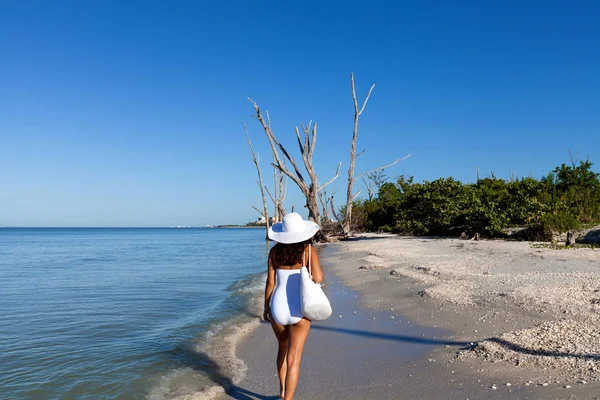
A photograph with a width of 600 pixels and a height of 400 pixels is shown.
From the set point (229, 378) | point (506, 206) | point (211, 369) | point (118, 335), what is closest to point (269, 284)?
point (229, 378)

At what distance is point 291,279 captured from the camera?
12.3 ft

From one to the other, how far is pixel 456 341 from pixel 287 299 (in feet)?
8.51

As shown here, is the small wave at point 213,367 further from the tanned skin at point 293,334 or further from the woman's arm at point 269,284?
the woman's arm at point 269,284

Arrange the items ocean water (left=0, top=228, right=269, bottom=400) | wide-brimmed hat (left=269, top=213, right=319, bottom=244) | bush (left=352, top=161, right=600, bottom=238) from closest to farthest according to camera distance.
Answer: wide-brimmed hat (left=269, top=213, right=319, bottom=244)
ocean water (left=0, top=228, right=269, bottom=400)
bush (left=352, top=161, right=600, bottom=238)

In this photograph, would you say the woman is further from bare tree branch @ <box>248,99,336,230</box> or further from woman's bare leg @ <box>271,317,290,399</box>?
bare tree branch @ <box>248,99,336,230</box>

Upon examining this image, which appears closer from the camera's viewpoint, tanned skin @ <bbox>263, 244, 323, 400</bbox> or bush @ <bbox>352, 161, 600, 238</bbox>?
tanned skin @ <bbox>263, 244, 323, 400</bbox>

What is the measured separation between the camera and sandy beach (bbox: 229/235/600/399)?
13.0 ft

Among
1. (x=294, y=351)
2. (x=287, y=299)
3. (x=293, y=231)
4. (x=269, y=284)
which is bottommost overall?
(x=294, y=351)

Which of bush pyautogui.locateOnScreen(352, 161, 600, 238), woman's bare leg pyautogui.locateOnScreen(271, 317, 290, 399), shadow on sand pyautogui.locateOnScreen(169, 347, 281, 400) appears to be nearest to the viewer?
woman's bare leg pyautogui.locateOnScreen(271, 317, 290, 399)

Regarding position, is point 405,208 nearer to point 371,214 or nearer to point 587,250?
point 371,214

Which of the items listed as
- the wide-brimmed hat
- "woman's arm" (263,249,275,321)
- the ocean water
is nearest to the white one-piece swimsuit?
"woman's arm" (263,249,275,321)

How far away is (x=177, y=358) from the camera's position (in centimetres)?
629

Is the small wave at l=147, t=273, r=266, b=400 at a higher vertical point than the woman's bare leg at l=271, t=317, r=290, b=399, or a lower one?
lower

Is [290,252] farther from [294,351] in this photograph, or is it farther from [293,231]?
[294,351]
